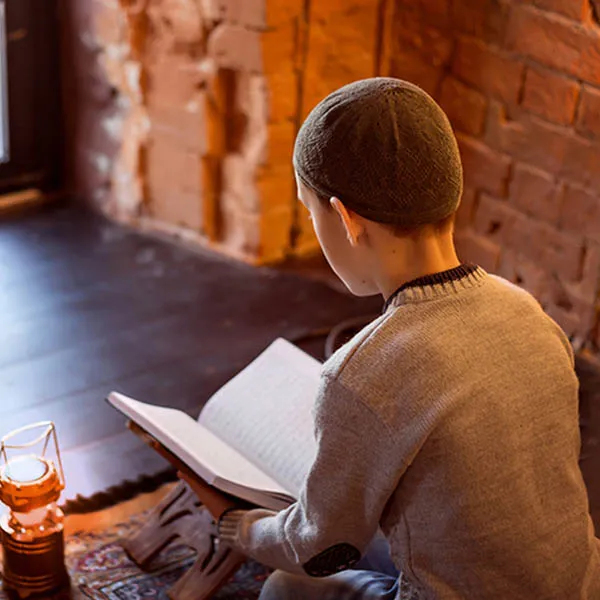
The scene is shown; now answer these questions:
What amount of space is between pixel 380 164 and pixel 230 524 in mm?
572

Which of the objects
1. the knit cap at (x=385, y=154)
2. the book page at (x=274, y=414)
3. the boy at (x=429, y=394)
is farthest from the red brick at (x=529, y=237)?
the knit cap at (x=385, y=154)

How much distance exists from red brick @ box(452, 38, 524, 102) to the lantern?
133cm

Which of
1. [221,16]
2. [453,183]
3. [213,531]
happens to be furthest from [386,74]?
[453,183]

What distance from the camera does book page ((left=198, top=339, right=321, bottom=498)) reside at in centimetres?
166

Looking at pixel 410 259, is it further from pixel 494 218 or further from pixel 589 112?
pixel 494 218

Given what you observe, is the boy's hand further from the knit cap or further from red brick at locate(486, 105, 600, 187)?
red brick at locate(486, 105, 600, 187)

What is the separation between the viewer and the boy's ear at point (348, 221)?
1148 mm

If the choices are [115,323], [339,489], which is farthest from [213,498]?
[115,323]

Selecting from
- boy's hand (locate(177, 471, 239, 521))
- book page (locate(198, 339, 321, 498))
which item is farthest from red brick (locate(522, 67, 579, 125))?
boy's hand (locate(177, 471, 239, 521))

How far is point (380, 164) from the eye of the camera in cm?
112

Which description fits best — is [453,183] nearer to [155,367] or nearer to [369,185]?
[369,185]

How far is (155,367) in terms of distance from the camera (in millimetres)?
2334

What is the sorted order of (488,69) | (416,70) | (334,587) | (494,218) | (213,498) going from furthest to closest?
(416,70) → (494,218) → (488,69) → (213,498) → (334,587)

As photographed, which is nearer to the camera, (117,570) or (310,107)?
(117,570)
